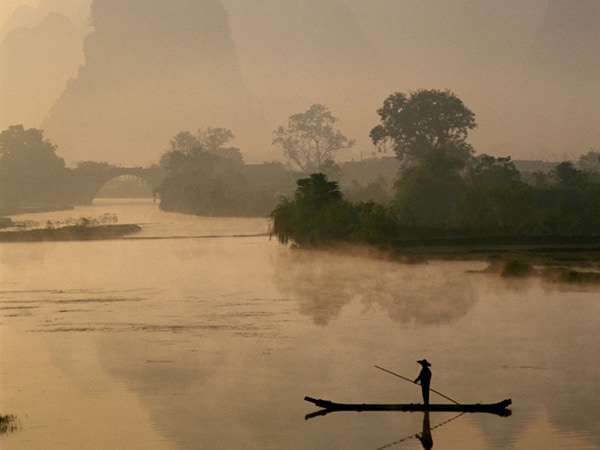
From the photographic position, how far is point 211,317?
141ft

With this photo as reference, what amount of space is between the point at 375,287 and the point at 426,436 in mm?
28799

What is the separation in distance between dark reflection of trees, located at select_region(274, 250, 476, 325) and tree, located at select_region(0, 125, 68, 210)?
97.9 meters

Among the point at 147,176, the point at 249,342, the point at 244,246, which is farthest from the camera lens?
the point at 147,176

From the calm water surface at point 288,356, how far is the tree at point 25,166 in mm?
99486

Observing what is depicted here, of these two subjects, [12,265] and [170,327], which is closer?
[170,327]

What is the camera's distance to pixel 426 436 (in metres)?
23.6

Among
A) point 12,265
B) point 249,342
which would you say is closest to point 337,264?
point 12,265

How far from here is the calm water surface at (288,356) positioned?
2409 cm

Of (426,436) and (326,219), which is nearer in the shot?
(426,436)

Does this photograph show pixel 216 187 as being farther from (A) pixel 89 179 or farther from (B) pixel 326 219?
(B) pixel 326 219

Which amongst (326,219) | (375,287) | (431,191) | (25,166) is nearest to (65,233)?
(326,219)

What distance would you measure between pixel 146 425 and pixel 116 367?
24.6 ft

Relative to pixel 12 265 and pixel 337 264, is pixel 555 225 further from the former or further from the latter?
pixel 12 265

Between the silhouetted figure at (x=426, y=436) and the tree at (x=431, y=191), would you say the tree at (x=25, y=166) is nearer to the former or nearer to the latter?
the tree at (x=431, y=191)
